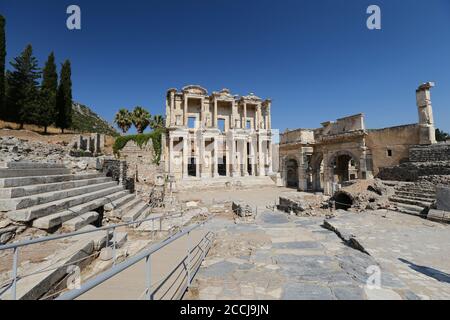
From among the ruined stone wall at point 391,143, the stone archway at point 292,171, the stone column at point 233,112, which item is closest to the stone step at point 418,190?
the ruined stone wall at point 391,143

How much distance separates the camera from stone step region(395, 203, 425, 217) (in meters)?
10.4

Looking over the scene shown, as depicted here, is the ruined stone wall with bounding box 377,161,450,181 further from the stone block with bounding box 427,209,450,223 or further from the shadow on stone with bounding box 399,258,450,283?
the shadow on stone with bounding box 399,258,450,283

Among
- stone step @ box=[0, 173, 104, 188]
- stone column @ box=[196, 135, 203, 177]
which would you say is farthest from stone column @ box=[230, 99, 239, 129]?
stone step @ box=[0, 173, 104, 188]

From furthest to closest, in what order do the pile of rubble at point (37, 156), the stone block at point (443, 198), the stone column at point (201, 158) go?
the stone column at point (201, 158) → the pile of rubble at point (37, 156) → the stone block at point (443, 198)

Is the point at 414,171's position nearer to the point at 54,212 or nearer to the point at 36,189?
the point at 54,212

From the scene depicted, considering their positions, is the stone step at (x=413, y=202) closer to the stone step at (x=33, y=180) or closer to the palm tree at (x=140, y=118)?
the stone step at (x=33, y=180)

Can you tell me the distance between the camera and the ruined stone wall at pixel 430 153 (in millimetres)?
13633

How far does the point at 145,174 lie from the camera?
2703cm

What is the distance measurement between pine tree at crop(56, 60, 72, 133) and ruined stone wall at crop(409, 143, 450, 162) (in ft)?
127

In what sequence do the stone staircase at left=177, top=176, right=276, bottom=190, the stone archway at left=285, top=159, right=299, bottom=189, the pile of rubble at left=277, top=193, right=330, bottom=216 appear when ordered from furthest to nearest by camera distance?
the stone archway at left=285, top=159, right=299, bottom=189
the stone staircase at left=177, top=176, right=276, bottom=190
the pile of rubble at left=277, top=193, right=330, bottom=216

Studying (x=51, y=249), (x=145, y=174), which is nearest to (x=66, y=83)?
(x=145, y=174)

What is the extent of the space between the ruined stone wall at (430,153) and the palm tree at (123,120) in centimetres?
3596

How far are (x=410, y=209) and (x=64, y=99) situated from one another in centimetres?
3900

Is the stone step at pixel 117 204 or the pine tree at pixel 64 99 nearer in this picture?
the stone step at pixel 117 204
